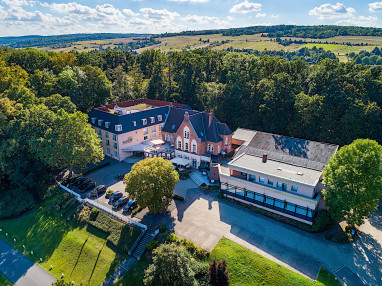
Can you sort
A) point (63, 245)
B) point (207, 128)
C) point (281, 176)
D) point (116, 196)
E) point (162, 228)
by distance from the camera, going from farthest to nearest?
point (207, 128), point (116, 196), point (281, 176), point (63, 245), point (162, 228)

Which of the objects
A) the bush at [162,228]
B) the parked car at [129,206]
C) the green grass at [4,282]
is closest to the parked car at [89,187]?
the parked car at [129,206]

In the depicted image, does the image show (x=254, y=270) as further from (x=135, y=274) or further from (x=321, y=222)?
(x=135, y=274)

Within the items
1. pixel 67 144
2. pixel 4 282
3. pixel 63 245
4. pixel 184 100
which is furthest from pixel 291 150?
pixel 4 282

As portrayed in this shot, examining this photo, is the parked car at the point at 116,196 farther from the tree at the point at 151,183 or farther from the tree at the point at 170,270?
the tree at the point at 170,270

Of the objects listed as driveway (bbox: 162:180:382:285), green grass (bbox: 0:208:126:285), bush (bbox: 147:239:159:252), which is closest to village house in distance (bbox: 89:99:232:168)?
driveway (bbox: 162:180:382:285)

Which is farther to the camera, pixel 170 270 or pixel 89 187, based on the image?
pixel 89 187

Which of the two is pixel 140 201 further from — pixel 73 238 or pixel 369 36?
pixel 369 36
